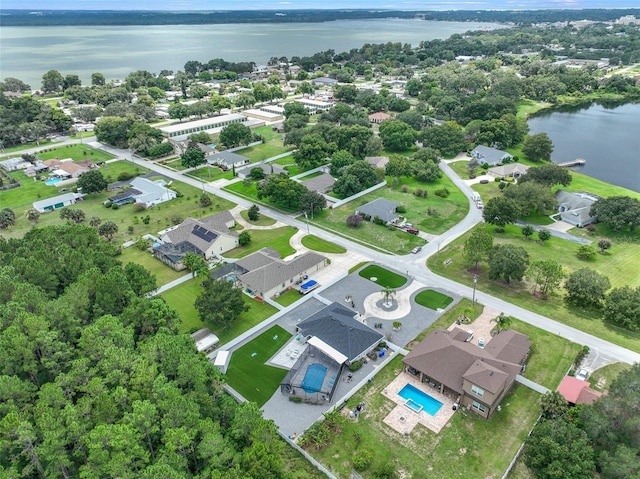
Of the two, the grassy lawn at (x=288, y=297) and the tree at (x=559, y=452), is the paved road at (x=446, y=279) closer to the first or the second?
the grassy lawn at (x=288, y=297)

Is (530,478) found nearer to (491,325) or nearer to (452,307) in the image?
(491,325)

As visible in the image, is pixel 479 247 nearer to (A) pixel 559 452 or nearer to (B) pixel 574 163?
(A) pixel 559 452

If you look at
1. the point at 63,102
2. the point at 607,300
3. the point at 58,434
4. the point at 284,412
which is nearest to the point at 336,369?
the point at 284,412

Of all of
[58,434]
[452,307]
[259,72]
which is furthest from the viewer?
[259,72]

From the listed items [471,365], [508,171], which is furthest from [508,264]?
[508,171]

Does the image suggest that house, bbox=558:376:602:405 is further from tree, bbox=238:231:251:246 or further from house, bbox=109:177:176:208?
house, bbox=109:177:176:208

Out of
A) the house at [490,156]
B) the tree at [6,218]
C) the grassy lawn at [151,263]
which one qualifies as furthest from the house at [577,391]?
the tree at [6,218]

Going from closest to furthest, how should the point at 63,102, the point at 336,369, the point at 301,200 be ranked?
the point at 336,369 < the point at 301,200 < the point at 63,102
